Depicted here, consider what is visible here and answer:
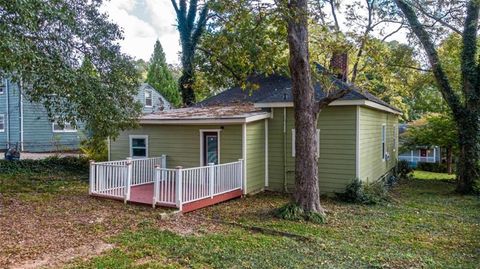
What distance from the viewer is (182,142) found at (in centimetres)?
1223

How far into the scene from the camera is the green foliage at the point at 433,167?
82.3 ft

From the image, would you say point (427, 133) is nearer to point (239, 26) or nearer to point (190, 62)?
point (190, 62)

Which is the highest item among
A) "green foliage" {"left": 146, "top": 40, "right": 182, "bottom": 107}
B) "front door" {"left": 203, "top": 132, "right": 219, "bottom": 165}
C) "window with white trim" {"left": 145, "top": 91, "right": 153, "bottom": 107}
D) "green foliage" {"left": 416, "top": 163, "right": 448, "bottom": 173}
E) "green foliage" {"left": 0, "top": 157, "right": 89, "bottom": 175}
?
"green foliage" {"left": 146, "top": 40, "right": 182, "bottom": 107}

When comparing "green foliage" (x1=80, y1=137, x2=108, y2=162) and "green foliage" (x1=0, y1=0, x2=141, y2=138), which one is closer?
"green foliage" (x1=0, y1=0, x2=141, y2=138)

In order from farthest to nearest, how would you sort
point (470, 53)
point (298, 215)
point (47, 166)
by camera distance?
point (47, 166)
point (470, 53)
point (298, 215)

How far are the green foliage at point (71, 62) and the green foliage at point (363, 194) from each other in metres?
6.61

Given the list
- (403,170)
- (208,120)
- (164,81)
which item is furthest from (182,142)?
(164,81)

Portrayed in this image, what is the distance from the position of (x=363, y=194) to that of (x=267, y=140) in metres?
3.41

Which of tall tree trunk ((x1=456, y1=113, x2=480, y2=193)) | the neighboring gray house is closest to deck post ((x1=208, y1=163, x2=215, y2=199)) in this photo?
tall tree trunk ((x1=456, y1=113, x2=480, y2=193))

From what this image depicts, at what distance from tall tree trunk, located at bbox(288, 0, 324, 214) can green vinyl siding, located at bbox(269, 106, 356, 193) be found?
279 cm

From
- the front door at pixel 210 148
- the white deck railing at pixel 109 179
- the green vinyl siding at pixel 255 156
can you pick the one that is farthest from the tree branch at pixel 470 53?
the white deck railing at pixel 109 179

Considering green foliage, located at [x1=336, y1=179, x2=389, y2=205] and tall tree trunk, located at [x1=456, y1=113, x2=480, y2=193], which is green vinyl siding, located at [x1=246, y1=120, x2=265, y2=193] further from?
tall tree trunk, located at [x1=456, y1=113, x2=480, y2=193]

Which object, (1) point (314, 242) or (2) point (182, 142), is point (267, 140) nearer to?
(2) point (182, 142)

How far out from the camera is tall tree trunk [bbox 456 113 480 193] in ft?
42.7
